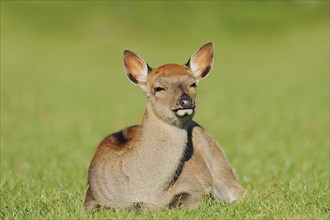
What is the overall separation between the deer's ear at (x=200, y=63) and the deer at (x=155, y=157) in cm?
2

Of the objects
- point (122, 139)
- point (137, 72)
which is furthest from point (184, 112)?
point (122, 139)

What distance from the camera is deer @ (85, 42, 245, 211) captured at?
25.6 ft

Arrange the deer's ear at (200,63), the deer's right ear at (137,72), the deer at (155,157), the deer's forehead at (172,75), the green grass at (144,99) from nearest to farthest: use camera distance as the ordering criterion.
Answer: the deer at (155,157) < the deer's forehead at (172,75) < the deer's right ear at (137,72) < the deer's ear at (200,63) < the green grass at (144,99)

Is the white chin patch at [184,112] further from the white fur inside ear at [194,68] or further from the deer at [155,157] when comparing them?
the white fur inside ear at [194,68]

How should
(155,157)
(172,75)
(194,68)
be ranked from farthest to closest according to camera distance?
(194,68)
(172,75)
(155,157)

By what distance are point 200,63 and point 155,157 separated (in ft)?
4.66

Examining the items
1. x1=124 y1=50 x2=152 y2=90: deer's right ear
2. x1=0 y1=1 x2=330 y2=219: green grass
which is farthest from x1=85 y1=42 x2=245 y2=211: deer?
x1=0 y1=1 x2=330 y2=219: green grass

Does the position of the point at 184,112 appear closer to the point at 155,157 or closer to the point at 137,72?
the point at 155,157

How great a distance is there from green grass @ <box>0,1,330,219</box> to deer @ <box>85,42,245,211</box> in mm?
341

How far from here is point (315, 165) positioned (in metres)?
13.0

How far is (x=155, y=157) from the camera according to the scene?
309 inches

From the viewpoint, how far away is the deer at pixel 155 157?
780 centimetres

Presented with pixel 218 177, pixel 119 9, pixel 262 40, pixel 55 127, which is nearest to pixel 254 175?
pixel 218 177

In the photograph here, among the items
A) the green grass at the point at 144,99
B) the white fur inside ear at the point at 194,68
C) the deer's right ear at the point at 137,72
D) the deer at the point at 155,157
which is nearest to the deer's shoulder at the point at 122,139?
the deer at the point at 155,157
